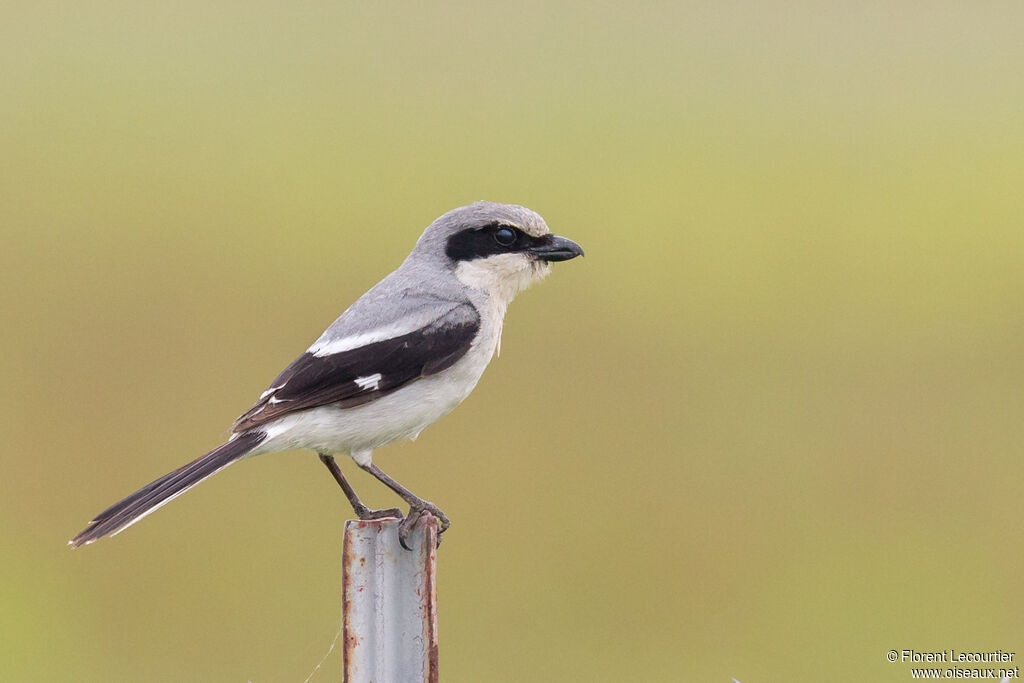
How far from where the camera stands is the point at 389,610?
226 cm

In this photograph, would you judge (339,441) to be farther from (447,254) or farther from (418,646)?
(418,646)

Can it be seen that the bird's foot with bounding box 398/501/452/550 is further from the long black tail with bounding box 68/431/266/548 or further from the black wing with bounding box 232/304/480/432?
the long black tail with bounding box 68/431/266/548

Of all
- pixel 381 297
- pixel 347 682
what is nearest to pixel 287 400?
pixel 381 297

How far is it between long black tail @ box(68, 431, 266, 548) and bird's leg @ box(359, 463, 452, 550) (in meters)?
0.40

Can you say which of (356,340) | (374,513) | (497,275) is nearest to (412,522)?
(374,513)

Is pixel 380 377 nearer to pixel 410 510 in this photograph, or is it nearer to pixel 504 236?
pixel 410 510

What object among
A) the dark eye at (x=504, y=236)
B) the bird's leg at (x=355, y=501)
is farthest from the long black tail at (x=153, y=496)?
the dark eye at (x=504, y=236)

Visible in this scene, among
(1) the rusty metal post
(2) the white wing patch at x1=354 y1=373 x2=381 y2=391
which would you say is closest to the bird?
(2) the white wing patch at x1=354 y1=373 x2=381 y2=391

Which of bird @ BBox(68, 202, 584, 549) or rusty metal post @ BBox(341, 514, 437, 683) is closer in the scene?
rusty metal post @ BBox(341, 514, 437, 683)

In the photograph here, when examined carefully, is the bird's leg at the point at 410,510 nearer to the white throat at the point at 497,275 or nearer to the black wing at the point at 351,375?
the black wing at the point at 351,375

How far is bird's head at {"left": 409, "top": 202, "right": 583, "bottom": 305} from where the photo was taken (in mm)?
3535

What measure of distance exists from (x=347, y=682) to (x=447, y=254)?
168 cm

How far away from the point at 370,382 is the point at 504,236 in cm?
74

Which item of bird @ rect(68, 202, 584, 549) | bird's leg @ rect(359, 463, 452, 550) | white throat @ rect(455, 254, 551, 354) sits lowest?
bird's leg @ rect(359, 463, 452, 550)
